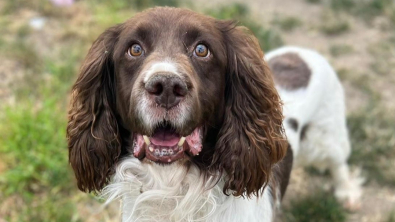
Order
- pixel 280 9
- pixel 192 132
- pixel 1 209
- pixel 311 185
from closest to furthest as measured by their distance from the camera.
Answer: pixel 192 132
pixel 1 209
pixel 311 185
pixel 280 9

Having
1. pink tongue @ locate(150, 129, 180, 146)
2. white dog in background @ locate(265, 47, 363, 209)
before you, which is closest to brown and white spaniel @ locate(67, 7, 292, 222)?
pink tongue @ locate(150, 129, 180, 146)

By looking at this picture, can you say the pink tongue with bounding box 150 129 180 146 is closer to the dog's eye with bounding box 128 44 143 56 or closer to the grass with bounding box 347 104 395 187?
the dog's eye with bounding box 128 44 143 56

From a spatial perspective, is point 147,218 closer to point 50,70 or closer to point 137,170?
point 137,170

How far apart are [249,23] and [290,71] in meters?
2.83

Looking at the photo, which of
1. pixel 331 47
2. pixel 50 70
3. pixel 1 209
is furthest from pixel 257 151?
pixel 331 47

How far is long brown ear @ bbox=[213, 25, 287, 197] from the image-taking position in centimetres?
280

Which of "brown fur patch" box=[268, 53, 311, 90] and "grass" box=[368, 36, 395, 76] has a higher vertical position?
"brown fur patch" box=[268, 53, 311, 90]

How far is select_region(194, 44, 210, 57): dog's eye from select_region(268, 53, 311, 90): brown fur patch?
1359 mm

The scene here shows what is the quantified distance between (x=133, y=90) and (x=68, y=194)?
90.3 inches

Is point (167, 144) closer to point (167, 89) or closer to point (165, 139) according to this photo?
point (165, 139)

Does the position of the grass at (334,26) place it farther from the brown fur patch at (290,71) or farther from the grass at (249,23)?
the brown fur patch at (290,71)

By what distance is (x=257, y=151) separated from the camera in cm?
280

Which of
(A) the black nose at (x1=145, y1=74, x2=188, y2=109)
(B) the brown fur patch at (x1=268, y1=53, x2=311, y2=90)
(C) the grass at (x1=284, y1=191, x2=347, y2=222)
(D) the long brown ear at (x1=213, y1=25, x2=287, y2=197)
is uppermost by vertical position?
(A) the black nose at (x1=145, y1=74, x2=188, y2=109)

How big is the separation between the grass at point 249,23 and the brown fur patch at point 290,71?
2.06m
